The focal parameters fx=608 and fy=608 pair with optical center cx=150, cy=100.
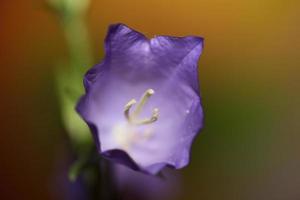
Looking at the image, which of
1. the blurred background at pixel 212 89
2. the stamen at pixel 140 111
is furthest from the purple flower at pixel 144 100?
the blurred background at pixel 212 89

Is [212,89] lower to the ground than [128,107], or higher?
lower

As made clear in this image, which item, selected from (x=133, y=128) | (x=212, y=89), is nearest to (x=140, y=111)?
(x=133, y=128)

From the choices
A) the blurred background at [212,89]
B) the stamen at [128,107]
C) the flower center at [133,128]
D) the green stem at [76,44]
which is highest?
the green stem at [76,44]

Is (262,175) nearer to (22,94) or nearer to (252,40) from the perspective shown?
(252,40)

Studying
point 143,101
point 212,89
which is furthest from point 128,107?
point 212,89

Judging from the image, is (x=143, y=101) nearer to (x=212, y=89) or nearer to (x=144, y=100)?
(x=144, y=100)

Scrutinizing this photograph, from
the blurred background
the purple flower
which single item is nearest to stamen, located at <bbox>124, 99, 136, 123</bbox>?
the purple flower

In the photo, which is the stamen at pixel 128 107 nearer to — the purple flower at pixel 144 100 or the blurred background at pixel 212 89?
the purple flower at pixel 144 100

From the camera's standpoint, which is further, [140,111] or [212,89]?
[212,89]
